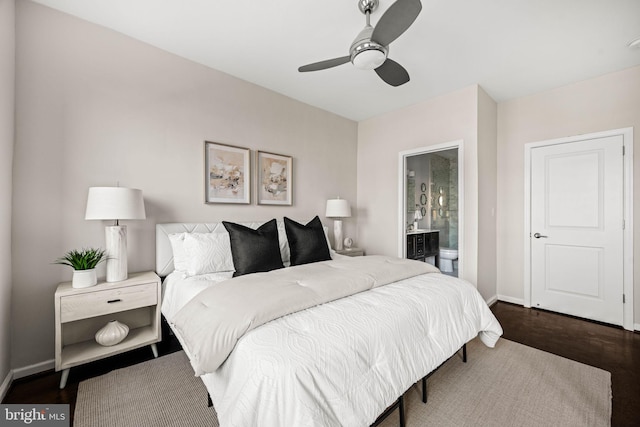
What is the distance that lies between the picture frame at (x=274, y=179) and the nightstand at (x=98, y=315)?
149 centimetres

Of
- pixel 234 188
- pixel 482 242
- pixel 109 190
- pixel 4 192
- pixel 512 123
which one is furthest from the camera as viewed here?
pixel 512 123

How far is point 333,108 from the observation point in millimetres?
4020

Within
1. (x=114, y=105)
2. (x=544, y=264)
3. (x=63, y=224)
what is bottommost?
(x=544, y=264)

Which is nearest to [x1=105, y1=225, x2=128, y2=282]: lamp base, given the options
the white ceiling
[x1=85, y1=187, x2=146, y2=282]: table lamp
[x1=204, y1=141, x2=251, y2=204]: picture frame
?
[x1=85, y1=187, x2=146, y2=282]: table lamp

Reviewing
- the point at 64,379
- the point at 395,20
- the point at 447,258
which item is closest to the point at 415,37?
the point at 395,20

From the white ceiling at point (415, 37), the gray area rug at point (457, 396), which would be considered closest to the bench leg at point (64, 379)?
the gray area rug at point (457, 396)

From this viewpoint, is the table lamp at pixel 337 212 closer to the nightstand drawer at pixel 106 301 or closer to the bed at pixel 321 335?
the bed at pixel 321 335

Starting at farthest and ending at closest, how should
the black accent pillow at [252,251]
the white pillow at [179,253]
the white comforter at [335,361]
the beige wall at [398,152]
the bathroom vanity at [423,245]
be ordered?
1. the bathroom vanity at [423,245]
2. the beige wall at [398,152]
3. the white pillow at [179,253]
4. the black accent pillow at [252,251]
5. the white comforter at [335,361]

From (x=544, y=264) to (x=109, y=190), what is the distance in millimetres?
4679

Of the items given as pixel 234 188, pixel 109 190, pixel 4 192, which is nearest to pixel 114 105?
pixel 109 190

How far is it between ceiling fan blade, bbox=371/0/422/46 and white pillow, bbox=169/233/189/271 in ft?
7.25

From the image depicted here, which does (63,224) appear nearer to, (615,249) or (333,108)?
(333,108)

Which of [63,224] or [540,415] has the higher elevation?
[63,224]

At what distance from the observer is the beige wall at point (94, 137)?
2.02 metres
